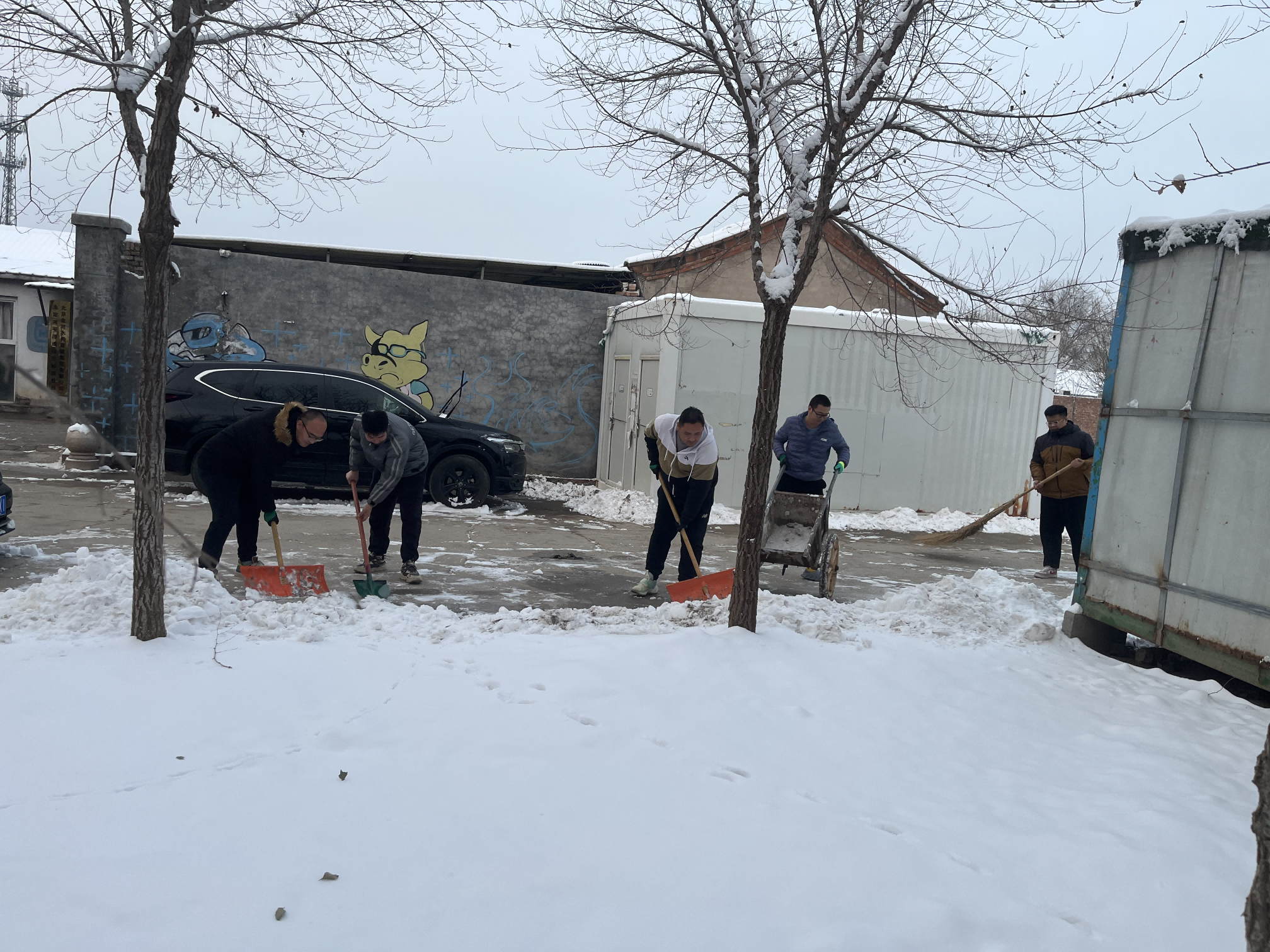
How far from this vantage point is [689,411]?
696 centimetres

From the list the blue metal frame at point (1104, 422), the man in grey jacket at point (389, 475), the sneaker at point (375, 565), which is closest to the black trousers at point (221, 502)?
the man in grey jacket at point (389, 475)

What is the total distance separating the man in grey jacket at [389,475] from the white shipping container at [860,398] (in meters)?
5.16

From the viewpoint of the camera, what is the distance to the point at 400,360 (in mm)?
14703

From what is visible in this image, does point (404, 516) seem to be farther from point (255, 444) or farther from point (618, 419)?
point (618, 419)

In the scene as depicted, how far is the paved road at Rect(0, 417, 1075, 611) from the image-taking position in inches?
281

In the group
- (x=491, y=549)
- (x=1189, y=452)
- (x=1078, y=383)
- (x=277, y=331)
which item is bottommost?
(x=491, y=549)

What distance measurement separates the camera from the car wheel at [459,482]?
1112cm

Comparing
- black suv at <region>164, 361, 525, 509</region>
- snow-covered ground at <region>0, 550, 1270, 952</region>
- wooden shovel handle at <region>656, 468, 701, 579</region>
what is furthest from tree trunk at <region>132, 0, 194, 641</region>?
black suv at <region>164, 361, 525, 509</region>

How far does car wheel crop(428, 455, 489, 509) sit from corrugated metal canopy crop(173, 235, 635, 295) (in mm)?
5998

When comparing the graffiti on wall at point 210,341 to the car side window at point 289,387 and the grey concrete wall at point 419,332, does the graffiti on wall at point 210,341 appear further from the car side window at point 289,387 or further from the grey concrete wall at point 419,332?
the car side window at point 289,387

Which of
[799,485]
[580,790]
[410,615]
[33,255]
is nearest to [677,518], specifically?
[799,485]

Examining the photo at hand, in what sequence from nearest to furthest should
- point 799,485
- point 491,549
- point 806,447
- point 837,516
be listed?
point 806,447, point 799,485, point 491,549, point 837,516

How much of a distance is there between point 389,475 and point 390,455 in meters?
0.16

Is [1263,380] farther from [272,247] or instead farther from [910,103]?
[272,247]
